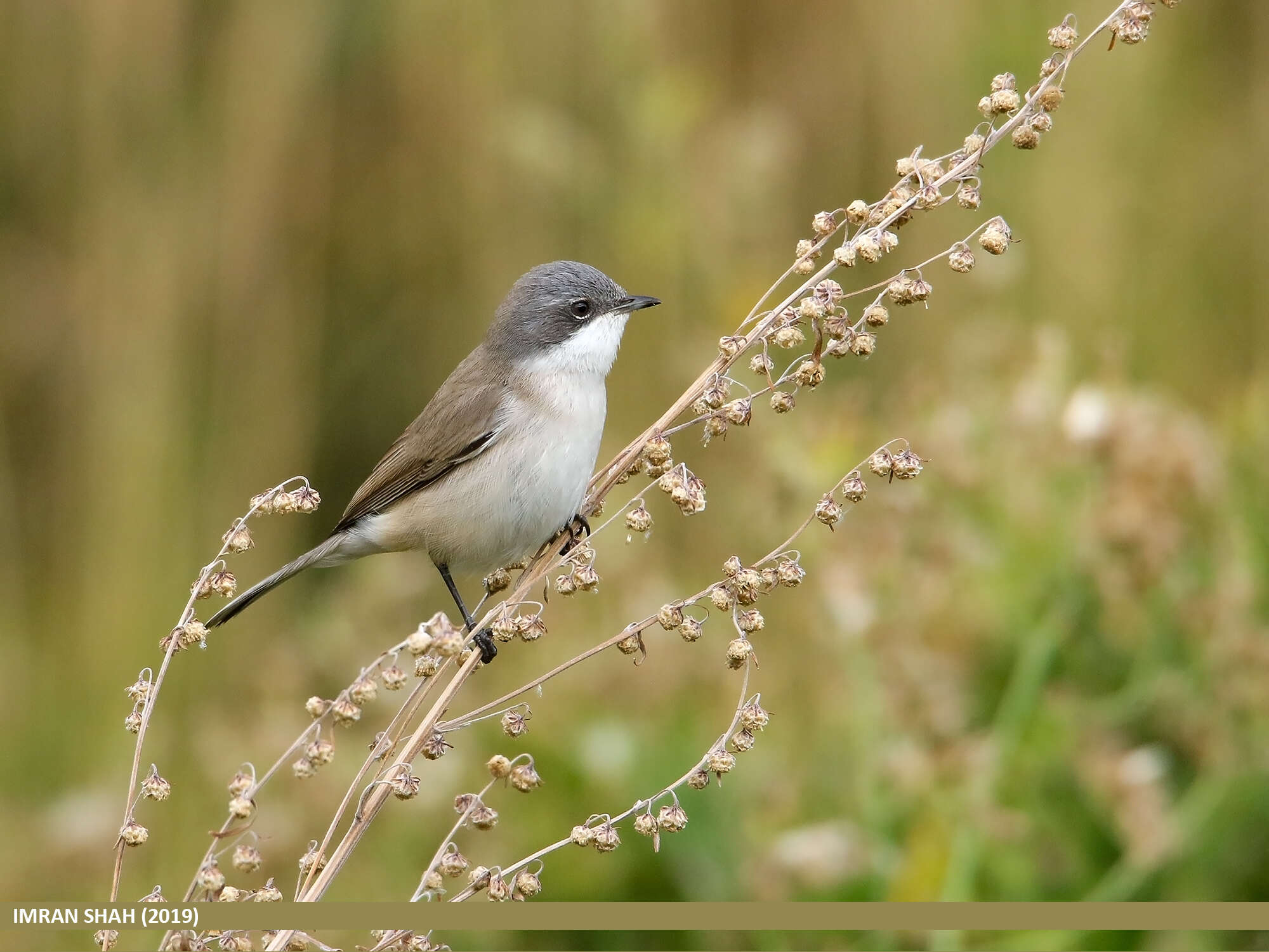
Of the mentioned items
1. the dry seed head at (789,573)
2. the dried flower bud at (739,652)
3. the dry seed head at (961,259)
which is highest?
the dry seed head at (961,259)

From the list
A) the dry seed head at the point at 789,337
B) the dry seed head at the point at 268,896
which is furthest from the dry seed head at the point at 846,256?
the dry seed head at the point at 268,896

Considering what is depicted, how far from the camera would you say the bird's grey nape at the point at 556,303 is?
4273 mm

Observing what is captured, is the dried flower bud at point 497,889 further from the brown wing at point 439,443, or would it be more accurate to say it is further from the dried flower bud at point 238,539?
the brown wing at point 439,443

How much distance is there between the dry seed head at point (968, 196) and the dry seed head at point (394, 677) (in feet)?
4.06

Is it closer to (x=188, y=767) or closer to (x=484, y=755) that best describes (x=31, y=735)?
(x=188, y=767)

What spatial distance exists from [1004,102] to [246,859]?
1.76m

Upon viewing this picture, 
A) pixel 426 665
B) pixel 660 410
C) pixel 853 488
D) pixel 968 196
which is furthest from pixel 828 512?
pixel 660 410

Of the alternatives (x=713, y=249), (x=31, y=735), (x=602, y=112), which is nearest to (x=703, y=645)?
(x=713, y=249)

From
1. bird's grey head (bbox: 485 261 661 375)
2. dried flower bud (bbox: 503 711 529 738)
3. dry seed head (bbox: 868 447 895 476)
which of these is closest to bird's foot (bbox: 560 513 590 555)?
bird's grey head (bbox: 485 261 661 375)

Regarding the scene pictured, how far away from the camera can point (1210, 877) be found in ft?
12.8

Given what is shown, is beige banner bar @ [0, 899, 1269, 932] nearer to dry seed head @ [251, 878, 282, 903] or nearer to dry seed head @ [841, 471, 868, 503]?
dry seed head @ [251, 878, 282, 903]

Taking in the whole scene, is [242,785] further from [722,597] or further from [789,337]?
[789,337]

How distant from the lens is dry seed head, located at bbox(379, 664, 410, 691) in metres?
1.99

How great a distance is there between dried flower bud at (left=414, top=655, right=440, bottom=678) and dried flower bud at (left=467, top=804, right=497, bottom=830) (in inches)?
9.9
